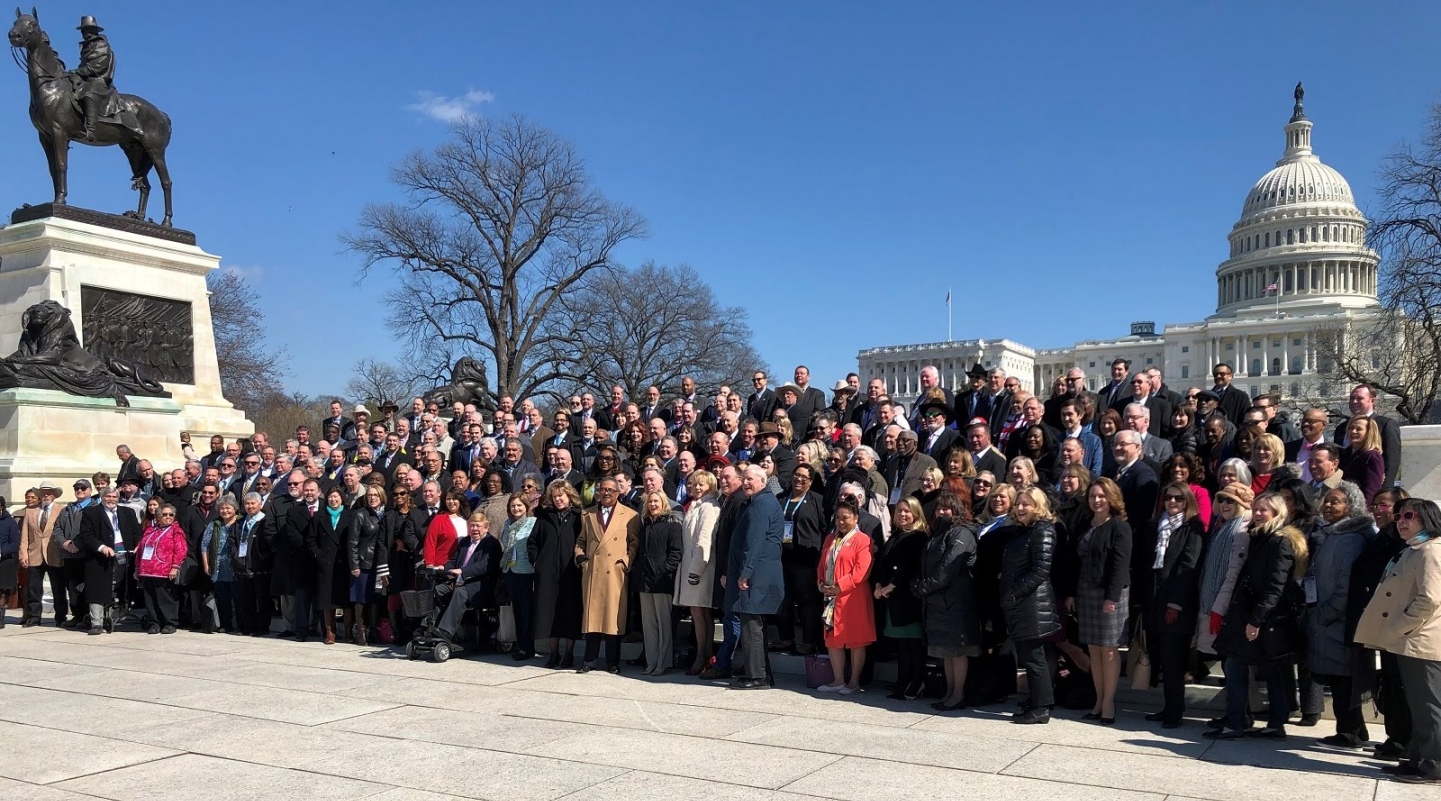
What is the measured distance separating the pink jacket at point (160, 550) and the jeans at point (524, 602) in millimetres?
5028

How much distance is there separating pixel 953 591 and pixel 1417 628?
10.1 feet

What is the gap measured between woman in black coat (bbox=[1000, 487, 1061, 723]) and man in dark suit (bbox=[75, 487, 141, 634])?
10900 mm

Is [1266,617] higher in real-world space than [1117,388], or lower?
lower

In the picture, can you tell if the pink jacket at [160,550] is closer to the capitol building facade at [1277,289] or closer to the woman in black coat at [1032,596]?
the woman in black coat at [1032,596]

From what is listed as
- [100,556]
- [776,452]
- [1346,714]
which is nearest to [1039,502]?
[1346,714]

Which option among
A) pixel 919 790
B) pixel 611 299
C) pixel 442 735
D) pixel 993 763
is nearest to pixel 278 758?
pixel 442 735

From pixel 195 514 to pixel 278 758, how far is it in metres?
7.83

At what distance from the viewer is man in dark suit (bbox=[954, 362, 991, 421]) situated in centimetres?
1305

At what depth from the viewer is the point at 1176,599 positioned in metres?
7.79

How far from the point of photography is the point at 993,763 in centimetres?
671

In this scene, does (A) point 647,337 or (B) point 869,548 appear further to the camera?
(A) point 647,337

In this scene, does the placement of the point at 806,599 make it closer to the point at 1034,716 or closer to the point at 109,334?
the point at 1034,716

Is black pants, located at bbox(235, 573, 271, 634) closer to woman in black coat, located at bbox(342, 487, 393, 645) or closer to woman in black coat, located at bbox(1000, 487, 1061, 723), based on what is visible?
woman in black coat, located at bbox(342, 487, 393, 645)

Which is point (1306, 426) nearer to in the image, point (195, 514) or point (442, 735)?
point (442, 735)
